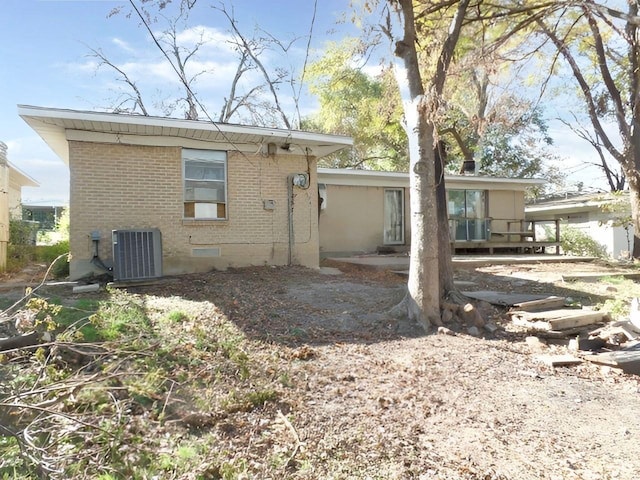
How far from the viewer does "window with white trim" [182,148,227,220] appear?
926cm

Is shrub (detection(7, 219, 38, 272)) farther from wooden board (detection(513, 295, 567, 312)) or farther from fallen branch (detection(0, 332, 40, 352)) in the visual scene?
wooden board (detection(513, 295, 567, 312))

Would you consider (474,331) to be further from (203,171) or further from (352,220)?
(352,220)

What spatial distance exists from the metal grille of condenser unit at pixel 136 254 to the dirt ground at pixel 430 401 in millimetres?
1668

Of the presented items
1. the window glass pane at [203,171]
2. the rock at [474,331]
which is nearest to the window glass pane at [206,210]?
the window glass pane at [203,171]

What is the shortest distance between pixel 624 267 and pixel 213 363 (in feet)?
40.9

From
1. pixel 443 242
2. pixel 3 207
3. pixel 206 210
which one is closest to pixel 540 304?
pixel 443 242

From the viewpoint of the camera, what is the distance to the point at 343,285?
8.20 m

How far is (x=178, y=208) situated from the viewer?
9102 millimetres

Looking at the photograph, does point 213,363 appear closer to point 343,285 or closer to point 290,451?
point 290,451

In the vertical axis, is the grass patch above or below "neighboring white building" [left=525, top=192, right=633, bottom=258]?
below

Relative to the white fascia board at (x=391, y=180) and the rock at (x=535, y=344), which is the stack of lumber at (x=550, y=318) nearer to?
the rock at (x=535, y=344)

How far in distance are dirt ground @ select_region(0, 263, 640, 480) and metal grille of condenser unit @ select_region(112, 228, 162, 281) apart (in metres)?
1.67

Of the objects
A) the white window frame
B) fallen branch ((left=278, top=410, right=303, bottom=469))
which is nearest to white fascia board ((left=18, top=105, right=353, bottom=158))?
the white window frame

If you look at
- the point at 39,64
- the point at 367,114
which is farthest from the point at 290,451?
the point at 367,114
